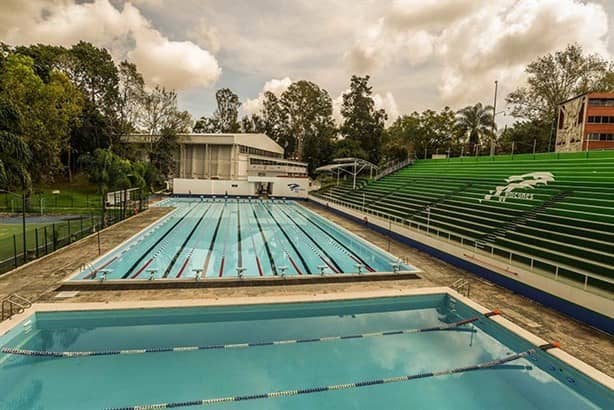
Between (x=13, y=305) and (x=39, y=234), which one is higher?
(x=39, y=234)

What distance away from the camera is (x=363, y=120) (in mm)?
36312

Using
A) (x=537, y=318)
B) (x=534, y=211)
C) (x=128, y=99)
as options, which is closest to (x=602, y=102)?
(x=534, y=211)

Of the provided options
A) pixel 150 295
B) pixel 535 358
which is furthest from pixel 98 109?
pixel 535 358

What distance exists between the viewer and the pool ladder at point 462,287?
6.77 m

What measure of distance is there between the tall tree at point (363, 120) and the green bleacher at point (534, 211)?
19.2m

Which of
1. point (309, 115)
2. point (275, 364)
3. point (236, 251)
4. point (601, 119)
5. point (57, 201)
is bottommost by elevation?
point (275, 364)

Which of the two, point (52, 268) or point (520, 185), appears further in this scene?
point (520, 185)

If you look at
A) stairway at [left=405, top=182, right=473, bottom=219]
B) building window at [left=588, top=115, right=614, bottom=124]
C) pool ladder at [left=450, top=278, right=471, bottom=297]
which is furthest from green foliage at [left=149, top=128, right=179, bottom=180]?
building window at [left=588, top=115, right=614, bottom=124]

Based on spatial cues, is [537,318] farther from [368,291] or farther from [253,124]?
[253,124]

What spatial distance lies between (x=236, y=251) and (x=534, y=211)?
32.4ft

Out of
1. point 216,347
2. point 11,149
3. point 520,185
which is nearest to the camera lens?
point 216,347

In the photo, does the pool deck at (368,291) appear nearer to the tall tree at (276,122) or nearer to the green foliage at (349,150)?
the green foliage at (349,150)

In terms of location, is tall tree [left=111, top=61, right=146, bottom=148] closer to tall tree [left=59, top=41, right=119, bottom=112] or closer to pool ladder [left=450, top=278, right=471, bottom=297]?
tall tree [left=59, top=41, right=119, bottom=112]

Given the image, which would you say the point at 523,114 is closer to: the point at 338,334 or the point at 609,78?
the point at 609,78
